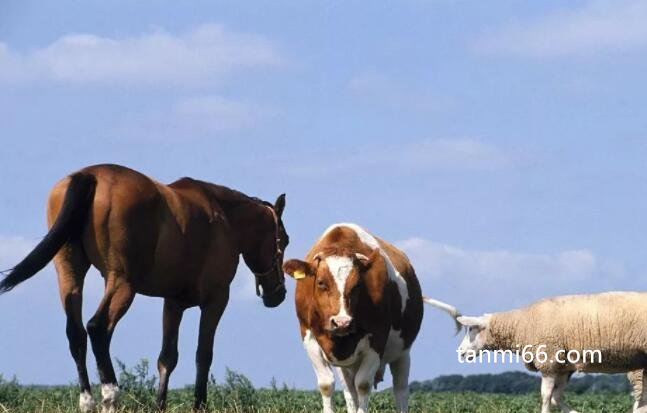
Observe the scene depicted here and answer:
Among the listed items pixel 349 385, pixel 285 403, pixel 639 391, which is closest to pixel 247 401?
pixel 285 403

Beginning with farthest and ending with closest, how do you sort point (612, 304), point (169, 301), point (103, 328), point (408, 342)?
point (612, 304)
point (169, 301)
point (408, 342)
point (103, 328)

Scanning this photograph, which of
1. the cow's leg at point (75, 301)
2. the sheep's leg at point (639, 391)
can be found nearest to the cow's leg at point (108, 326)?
the cow's leg at point (75, 301)

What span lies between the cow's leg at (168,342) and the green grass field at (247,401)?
1.05 feet

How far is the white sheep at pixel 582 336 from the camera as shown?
16531 millimetres

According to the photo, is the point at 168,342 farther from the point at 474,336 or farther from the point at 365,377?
the point at 474,336

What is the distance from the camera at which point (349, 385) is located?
14086mm

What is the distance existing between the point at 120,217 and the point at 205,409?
2.79 metres

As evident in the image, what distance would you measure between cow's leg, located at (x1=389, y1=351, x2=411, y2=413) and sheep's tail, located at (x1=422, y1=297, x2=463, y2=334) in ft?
8.84

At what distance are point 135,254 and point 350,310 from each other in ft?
7.92

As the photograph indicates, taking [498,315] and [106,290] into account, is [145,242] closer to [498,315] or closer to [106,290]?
[106,290]

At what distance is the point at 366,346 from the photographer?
13547mm

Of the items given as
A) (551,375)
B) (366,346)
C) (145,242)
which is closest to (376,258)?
(366,346)

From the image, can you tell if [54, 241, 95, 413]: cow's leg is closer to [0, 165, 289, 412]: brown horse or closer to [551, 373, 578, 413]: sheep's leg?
[0, 165, 289, 412]: brown horse

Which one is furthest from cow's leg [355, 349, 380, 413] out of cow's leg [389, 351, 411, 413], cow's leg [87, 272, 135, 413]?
cow's leg [87, 272, 135, 413]
